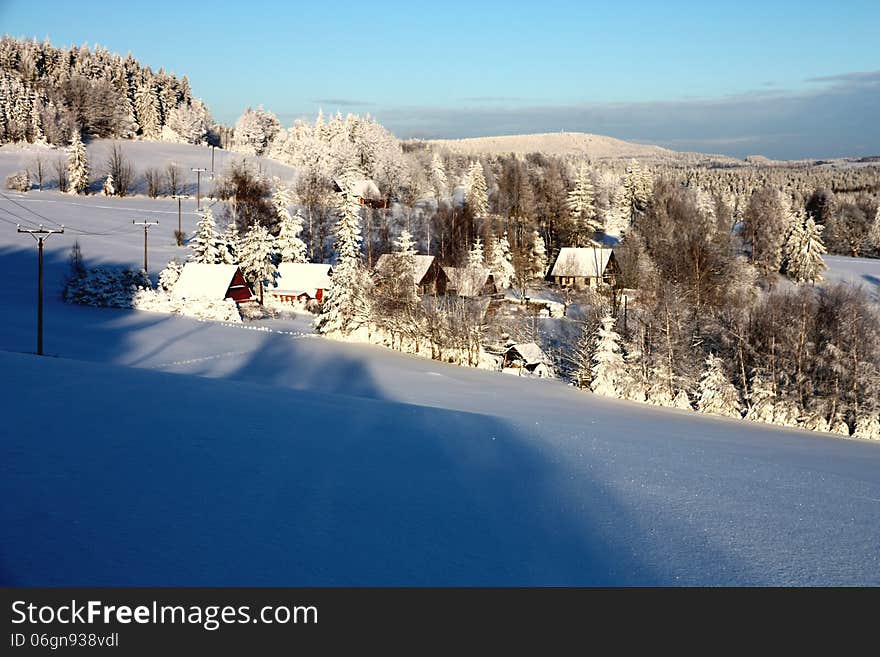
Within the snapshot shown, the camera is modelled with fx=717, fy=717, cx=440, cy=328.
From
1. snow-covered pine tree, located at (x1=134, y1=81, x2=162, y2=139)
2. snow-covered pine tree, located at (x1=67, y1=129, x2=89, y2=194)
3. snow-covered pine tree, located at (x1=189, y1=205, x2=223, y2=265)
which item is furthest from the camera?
snow-covered pine tree, located at (x1=134, y1=81, x2=162, y2=139)

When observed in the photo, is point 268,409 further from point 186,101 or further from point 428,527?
point 186,101

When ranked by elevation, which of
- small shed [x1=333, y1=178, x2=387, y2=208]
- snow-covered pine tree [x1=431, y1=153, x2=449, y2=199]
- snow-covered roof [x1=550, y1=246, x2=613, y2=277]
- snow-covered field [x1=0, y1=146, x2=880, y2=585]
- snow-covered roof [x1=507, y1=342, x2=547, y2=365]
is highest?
snow-covered pine tree [x1=431, y1=153, x2=449, y2=199]

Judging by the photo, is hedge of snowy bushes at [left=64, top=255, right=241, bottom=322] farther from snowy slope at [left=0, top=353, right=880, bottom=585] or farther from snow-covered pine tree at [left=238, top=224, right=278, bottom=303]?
snowy slope at [left=0, top=353, right=880, bottom=585]

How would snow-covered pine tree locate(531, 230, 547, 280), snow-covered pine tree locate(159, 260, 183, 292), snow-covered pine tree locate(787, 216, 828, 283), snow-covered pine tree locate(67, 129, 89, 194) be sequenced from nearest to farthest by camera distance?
snow-covered pine tree locate(159, 260, 183, 292) < snow-covered pine tree locate(531, 230, 547, 280) < snow-covered pine tree locate(787, 216, 828, 283) < snow-covered pine tree locate(67, 129, 89, 194)

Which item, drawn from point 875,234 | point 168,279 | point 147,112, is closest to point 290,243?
point 168,279

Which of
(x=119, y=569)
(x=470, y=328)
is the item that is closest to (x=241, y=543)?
(x=119, y=569)

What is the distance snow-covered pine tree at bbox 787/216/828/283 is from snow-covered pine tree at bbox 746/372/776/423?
49.3 m

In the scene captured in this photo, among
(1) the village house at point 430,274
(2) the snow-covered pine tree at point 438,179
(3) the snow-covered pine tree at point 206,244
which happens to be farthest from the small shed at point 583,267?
(2) the snow-covered pine tree at point 438,179

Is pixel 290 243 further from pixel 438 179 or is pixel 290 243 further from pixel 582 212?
pixel 438 179

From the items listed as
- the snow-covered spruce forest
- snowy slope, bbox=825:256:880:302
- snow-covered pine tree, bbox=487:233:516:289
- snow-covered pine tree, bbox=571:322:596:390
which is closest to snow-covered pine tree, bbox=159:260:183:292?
the snow-covered spruce forest

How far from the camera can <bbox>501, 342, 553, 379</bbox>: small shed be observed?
3669cm

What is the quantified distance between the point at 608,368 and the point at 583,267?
37.8 m

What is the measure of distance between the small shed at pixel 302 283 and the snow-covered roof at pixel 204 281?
22.4ft

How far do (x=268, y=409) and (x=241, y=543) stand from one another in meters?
7.75
